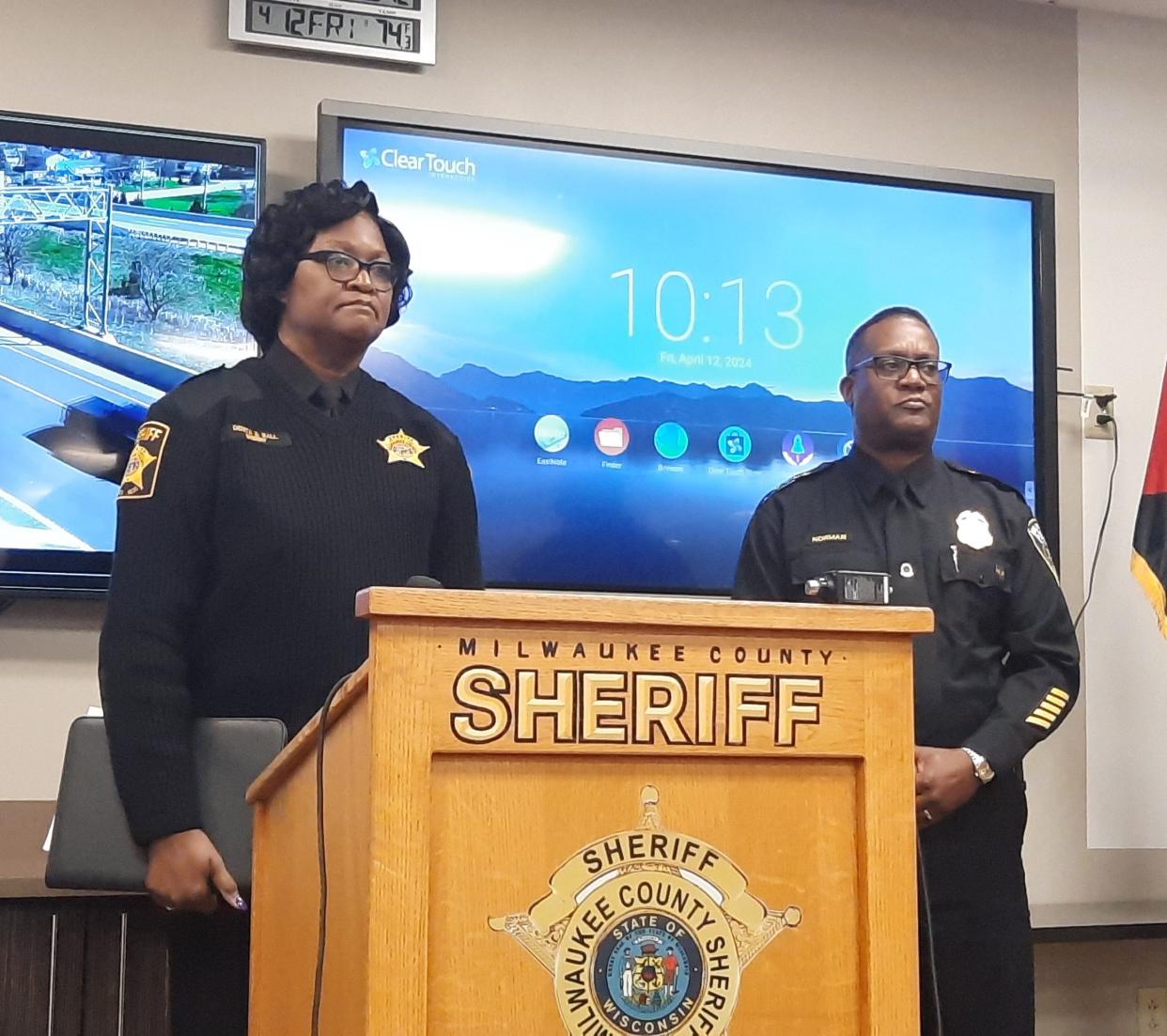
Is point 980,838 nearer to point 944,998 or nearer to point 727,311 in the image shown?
point 944,998

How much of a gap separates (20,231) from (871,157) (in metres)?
1.76

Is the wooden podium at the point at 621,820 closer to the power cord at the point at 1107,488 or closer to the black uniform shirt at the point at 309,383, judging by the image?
the black uniform shirt at the point at 309,383

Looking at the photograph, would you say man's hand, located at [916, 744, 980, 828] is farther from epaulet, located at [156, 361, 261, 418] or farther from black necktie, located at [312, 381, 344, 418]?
epaulet, located at [156, 361, 261, 418]

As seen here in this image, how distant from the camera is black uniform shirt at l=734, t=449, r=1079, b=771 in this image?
2193 mm

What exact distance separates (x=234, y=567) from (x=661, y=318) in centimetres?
146

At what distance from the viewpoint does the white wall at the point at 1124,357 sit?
3197 millimetres

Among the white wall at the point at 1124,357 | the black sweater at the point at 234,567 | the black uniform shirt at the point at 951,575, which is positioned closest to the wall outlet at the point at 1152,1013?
the white wall at the point at 1124,357

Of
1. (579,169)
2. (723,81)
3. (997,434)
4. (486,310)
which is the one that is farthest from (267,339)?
(997,434)

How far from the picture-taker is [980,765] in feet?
6.88

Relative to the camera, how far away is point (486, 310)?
2822 mm

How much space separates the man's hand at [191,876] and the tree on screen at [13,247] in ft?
4.58

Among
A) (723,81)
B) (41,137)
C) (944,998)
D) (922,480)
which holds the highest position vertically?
(723,81)

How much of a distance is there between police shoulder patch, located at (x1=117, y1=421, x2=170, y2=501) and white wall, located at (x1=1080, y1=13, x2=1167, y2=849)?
2.21m

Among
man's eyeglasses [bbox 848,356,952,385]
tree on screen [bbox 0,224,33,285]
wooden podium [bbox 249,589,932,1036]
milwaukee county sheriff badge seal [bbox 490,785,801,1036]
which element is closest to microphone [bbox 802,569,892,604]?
wooden podium [bbox 249,589,932,1036]
